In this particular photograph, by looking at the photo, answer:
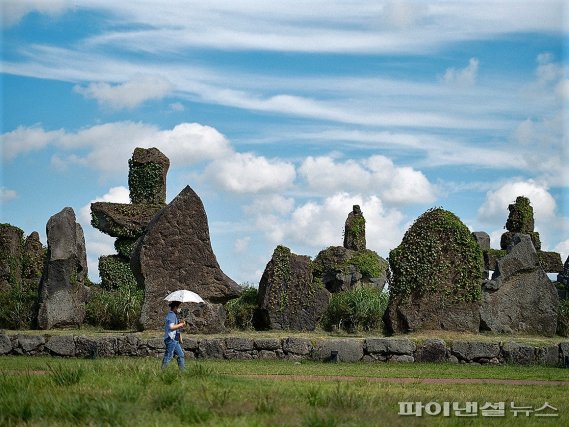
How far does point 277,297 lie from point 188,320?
2850 mm

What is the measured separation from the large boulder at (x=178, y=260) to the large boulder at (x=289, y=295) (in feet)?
6.31

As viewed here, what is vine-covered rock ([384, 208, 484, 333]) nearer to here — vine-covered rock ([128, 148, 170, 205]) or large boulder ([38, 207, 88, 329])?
large boulder ([38, 207, 88, 329])

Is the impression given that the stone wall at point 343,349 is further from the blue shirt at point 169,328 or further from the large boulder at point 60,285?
the blue shirt at point 169,328

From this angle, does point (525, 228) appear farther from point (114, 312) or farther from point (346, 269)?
point (114, 312)

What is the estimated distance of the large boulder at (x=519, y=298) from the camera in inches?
1053

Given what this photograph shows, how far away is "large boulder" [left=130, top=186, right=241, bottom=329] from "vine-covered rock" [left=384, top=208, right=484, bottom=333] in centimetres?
408

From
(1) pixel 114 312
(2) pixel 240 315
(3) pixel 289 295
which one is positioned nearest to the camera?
(3) pixel 289 295

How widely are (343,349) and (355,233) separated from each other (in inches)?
622

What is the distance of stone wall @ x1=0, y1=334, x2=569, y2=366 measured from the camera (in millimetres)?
22703

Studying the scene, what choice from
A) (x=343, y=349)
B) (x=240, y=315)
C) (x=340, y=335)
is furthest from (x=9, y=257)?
(x=343, y=349)

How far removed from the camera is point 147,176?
35.0 meters

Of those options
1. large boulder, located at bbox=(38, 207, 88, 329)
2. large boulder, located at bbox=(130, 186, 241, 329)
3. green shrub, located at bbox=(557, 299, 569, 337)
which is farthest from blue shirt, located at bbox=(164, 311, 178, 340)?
green shrub, located at bbox=(557, 299, 569, 337)

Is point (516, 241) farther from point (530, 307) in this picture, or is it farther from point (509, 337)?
point (509, 337)

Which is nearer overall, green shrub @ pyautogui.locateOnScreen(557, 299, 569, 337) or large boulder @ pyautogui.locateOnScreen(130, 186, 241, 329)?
large boulder @ pyautogui.locateOnScreen(130, 186, 241, 329)
